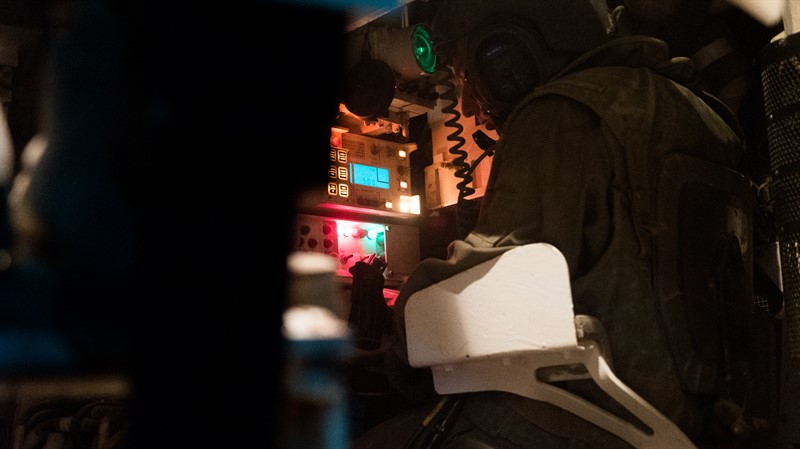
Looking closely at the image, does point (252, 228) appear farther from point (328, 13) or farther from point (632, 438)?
point (632, 438)

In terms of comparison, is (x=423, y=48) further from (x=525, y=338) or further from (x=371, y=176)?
(x=525, y=338)

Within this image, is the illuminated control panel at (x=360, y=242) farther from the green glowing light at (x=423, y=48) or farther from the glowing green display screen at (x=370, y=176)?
the green glowing light at (x=423, y=48)

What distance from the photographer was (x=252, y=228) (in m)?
0.55

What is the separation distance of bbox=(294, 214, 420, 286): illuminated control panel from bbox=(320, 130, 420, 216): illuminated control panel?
0.11m

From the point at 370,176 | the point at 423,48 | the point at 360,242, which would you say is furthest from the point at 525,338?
the point at 370,176

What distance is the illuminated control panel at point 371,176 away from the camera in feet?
13.3

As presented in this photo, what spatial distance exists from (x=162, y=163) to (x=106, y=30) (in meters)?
0.14

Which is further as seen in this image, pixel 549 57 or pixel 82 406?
pixel 82 406

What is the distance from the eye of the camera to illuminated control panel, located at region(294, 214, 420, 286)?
3859mm

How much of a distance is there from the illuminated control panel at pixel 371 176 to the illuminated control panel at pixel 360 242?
112 millimetres

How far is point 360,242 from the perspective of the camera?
410 centimetres

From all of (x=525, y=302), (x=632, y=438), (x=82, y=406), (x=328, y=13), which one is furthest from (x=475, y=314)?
(x=82, y=406)

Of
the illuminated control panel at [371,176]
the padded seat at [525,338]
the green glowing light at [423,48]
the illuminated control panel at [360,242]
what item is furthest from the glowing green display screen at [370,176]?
the padded seat at [525,338]

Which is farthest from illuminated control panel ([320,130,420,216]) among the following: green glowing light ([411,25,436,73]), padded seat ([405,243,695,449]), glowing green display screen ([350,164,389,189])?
padded seat ([405,243,695,449])
